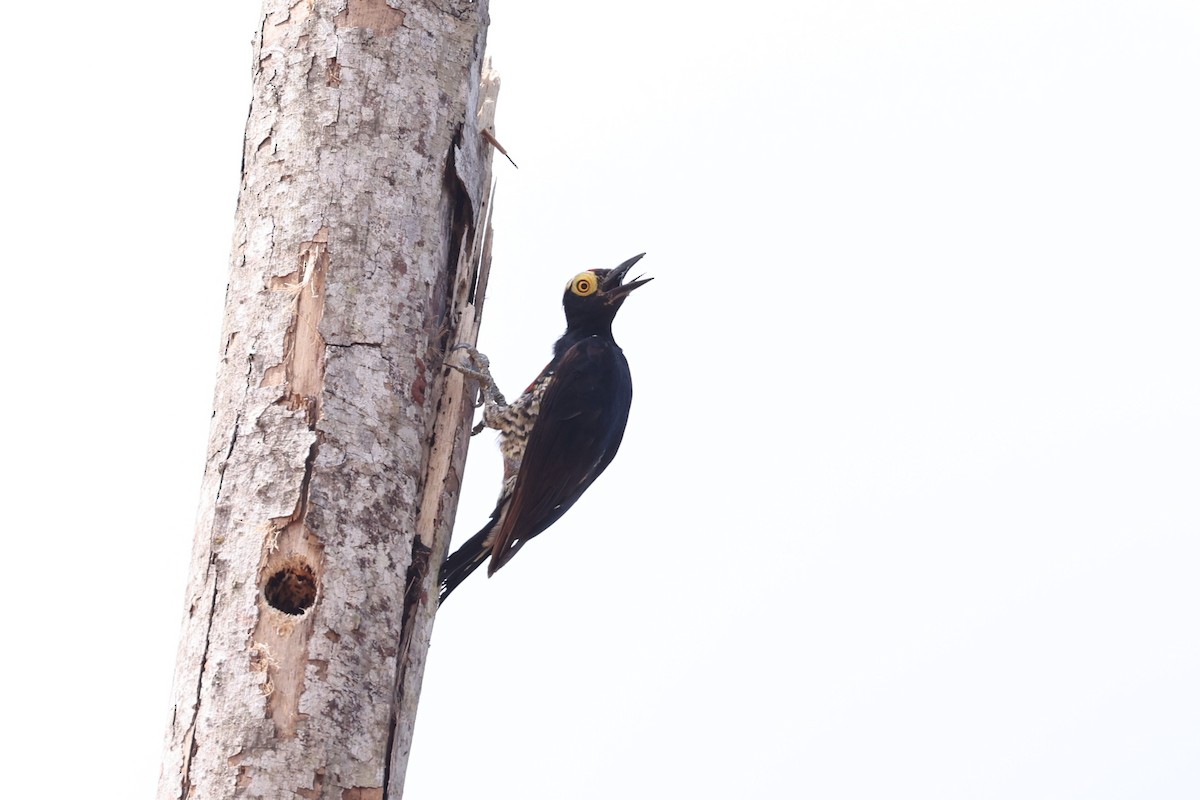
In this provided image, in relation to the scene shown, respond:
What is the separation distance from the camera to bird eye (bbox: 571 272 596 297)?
5.75 meters

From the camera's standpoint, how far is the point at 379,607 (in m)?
3.16

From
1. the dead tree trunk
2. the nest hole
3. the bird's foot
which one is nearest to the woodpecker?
the bird's foot

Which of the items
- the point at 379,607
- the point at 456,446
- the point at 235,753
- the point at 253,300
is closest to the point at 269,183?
the point at 253,300

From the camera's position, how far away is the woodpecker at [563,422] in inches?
186

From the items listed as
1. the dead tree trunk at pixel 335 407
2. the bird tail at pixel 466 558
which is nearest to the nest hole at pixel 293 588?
the dead tree trunk at pixel 335 407

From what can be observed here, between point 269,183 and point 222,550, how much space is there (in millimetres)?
1043

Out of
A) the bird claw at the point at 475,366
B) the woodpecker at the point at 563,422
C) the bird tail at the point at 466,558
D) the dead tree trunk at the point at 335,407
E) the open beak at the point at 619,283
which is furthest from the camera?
the open beak at the point at 619,283

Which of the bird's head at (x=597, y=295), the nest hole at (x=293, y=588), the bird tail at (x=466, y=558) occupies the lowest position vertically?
the nest hole at (x=293, y=588)

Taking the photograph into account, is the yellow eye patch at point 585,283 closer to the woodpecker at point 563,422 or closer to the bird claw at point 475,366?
the woodpecker at point 563,422

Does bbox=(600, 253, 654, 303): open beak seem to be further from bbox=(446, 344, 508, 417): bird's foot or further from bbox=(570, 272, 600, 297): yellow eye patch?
bbox=(446, 344, 508, 417): bird's foot

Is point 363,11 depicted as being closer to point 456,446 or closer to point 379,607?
point 456,446

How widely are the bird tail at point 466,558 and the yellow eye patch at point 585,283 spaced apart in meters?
1.30

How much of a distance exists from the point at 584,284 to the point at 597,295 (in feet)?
0.27

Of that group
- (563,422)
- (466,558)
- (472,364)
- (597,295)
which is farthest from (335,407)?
(597,295)
